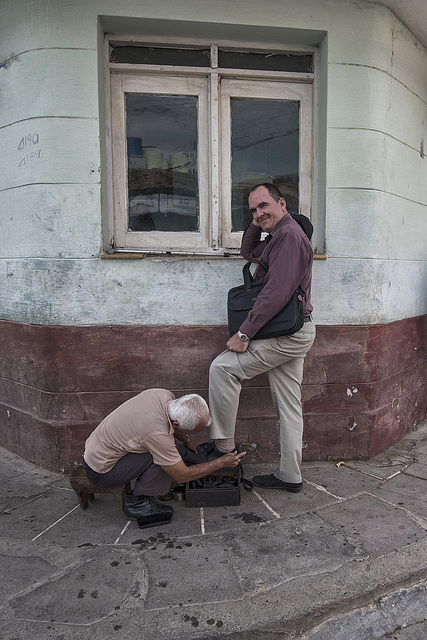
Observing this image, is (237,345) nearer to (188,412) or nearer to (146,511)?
(188,412)

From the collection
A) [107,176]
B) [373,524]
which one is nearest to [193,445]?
[373,524]

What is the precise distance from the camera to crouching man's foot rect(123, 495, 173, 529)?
3.07 metres

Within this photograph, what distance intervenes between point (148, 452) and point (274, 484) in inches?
39.2

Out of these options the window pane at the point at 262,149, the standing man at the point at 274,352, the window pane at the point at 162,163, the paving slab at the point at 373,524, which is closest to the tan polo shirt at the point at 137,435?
the standing man at the point at 274,352

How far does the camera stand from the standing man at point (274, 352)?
10.4 ft

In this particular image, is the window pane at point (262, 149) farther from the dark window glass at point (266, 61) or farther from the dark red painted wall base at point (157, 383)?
the dark red painted wall base at point (157, 383)

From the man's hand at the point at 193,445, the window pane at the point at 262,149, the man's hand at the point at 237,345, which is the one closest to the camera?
the man's hand at the point at 237,345

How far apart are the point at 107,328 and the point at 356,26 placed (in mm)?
3069

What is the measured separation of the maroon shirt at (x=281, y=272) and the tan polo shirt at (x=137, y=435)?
0.77 metres

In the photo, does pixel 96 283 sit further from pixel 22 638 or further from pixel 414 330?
pixel 414 330

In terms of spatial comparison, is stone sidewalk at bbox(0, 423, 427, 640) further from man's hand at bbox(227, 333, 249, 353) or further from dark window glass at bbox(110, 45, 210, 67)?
dark window glass at bbox(110, 45, 210, 67)

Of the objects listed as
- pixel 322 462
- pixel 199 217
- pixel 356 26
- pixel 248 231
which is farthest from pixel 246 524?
pixel 356 26

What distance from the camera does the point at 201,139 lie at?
4.12m

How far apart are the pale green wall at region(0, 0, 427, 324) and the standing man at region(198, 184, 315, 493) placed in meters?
0.67
